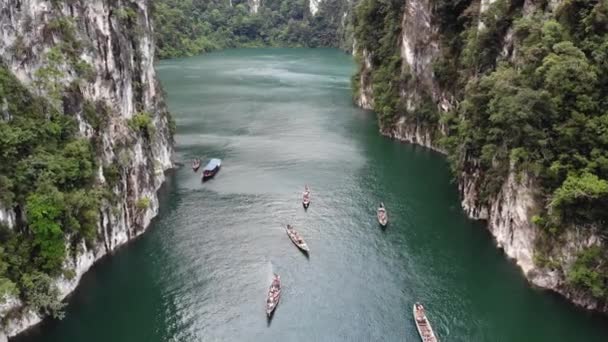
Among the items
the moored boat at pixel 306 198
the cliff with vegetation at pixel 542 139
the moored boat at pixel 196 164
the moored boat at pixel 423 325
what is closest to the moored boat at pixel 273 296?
the moored boat at pixel 423 325

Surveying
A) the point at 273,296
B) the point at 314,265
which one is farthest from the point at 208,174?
the point at 273,296

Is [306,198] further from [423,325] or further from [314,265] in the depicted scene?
[423,325]

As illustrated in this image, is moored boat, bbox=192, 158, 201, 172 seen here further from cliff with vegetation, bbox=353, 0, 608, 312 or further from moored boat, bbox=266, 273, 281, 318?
cliff with vegetation, bbox=353, 0, 608, 312

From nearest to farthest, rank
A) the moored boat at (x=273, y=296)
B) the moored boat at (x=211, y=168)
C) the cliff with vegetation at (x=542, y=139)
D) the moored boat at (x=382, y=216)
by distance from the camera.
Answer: the cliff with vegetation at (x=542, y=139)
the moored boat at (x=273, y=296)
the moored boat at (x=382, y=216)
the moored boat at (x=211, y=168)

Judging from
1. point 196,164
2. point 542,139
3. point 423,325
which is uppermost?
point 542,139

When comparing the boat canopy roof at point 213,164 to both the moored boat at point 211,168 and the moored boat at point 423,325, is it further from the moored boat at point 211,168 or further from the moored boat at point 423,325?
the moored boat at point 423,325
